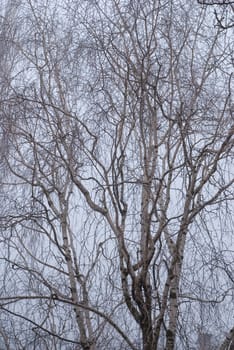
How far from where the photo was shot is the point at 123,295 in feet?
10.5

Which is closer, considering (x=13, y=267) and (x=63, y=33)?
(x=13, y=267)

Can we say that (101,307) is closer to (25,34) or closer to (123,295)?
(123,295)

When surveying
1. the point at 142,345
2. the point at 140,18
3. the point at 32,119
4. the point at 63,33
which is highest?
Answer: the point at 63,33

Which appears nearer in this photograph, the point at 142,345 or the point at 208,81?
the point at 142,345

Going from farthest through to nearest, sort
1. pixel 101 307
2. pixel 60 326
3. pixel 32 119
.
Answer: pixel 32 119, pixel 60 326, pixel 101 307

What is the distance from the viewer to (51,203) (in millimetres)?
3664

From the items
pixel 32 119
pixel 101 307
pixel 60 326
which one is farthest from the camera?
pixel 32 119

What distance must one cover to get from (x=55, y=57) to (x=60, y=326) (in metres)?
1.61

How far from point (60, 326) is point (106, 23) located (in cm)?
177

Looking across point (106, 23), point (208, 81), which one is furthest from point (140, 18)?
point (208, 81)

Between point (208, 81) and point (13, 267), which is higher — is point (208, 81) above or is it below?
above

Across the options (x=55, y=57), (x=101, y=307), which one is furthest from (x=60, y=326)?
(x=55, y=57)

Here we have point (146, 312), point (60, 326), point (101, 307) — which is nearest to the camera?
point (146, 312)

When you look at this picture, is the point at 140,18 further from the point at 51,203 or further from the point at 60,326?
the point at 60,326
